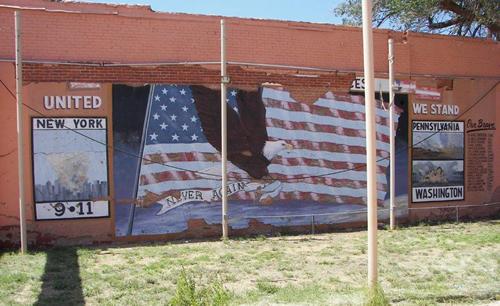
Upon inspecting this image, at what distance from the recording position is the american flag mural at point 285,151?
11.9m

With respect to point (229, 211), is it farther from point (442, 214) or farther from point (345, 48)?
point (442, 214)

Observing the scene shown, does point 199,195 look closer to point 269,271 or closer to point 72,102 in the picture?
point 72,102

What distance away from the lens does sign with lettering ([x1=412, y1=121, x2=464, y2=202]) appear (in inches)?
565

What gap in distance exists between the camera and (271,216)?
12727mm

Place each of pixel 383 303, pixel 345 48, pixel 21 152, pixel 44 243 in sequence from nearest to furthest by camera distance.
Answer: pixel 383 303 < pixel 21 152 < pixel 44 243 < pixel 345 48

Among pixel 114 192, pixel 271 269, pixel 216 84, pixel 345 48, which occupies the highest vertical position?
pixel 345 48

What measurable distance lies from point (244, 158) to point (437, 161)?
538 centimetres

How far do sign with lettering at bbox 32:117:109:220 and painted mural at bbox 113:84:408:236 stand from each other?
36 centimetres

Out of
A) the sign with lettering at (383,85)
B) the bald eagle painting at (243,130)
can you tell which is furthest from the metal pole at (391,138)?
the bald eagle painting at (243,130)

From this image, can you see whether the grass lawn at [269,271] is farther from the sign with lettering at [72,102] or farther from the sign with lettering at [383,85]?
the sign with lettering at [383,85]

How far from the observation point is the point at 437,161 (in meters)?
14.6

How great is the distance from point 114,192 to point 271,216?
3524mm

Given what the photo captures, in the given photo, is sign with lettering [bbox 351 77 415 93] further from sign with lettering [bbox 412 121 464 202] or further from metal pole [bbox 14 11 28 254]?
metal pole [bbox 14 11 28 254]

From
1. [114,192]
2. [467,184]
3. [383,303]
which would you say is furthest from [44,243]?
[467,184]
